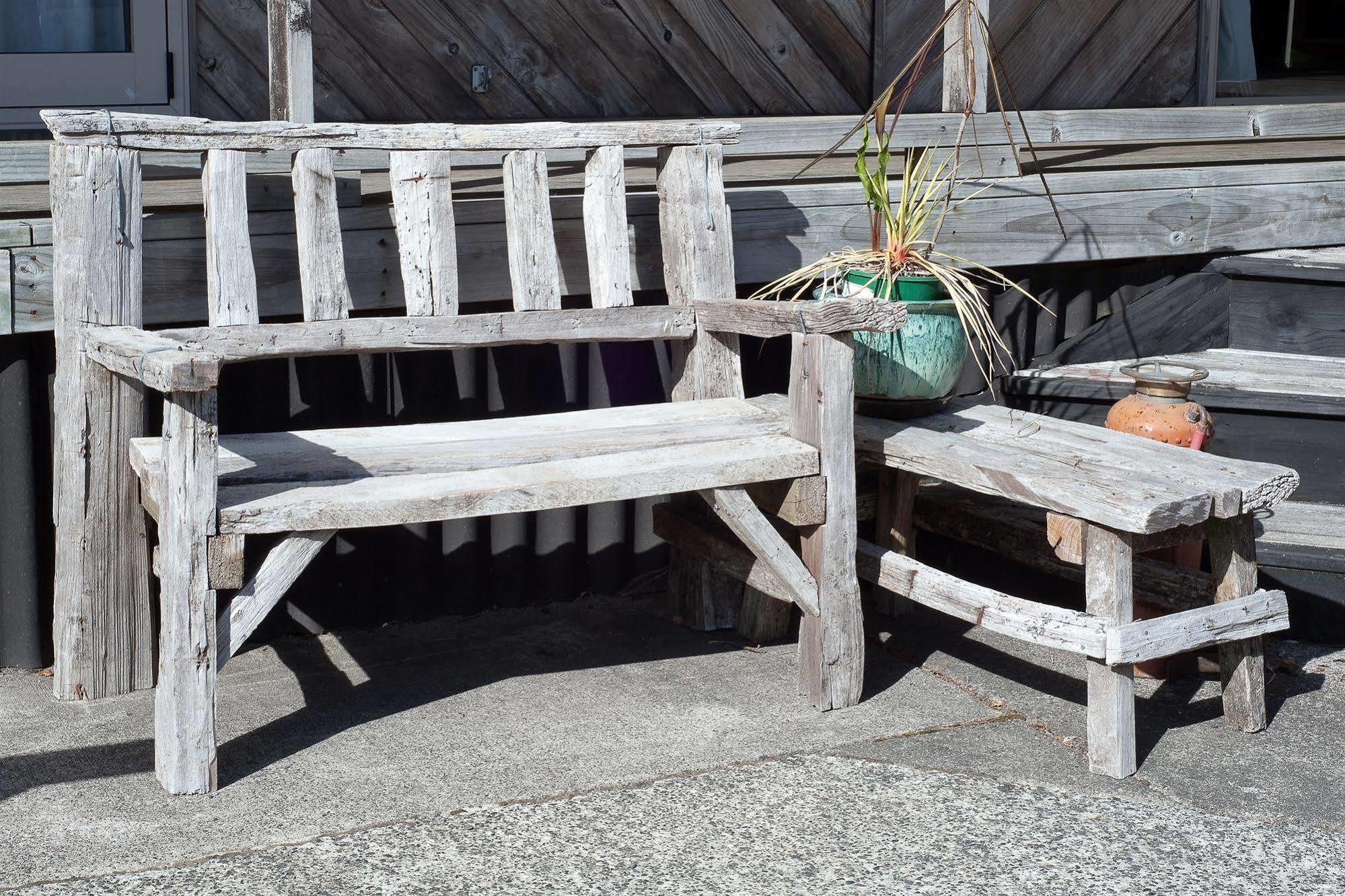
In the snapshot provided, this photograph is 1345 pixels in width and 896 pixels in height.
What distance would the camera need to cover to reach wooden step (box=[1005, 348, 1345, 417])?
369 cm

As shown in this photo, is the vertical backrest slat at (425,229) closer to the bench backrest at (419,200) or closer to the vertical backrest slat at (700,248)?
the bench backrest at (419,200)

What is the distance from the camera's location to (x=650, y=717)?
9.82 ft

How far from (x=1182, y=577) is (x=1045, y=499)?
540mm

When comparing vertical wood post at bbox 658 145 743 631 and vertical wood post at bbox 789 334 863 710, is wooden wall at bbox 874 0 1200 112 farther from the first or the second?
vertical wood post at bbox 789 334 863 710

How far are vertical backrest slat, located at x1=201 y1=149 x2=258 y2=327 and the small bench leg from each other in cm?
154

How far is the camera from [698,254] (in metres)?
3.36

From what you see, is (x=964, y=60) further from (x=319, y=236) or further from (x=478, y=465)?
(x=478, y=465)

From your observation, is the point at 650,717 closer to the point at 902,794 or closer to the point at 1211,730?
the point at 902,794

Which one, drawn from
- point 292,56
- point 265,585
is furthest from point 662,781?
point 292,56

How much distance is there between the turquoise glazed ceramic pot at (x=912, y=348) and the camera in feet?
10.2

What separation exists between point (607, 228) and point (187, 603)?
1.34 m

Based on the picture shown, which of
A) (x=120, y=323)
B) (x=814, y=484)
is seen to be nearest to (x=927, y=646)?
(x=814, y=484)

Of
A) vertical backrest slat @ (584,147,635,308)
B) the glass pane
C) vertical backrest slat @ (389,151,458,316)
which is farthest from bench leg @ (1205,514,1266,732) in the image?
the glass pane

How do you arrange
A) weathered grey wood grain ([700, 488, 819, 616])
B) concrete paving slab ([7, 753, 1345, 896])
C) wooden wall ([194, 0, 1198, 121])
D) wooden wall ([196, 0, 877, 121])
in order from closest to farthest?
concrete paving slab ([7, 753, 1345, 896]) < weathered grey wood grain ([700, 488, 819, 616]) < wooden wall ([196, 0, 877, 121]) < wooden wall ([194, 0, 1198, 121])
